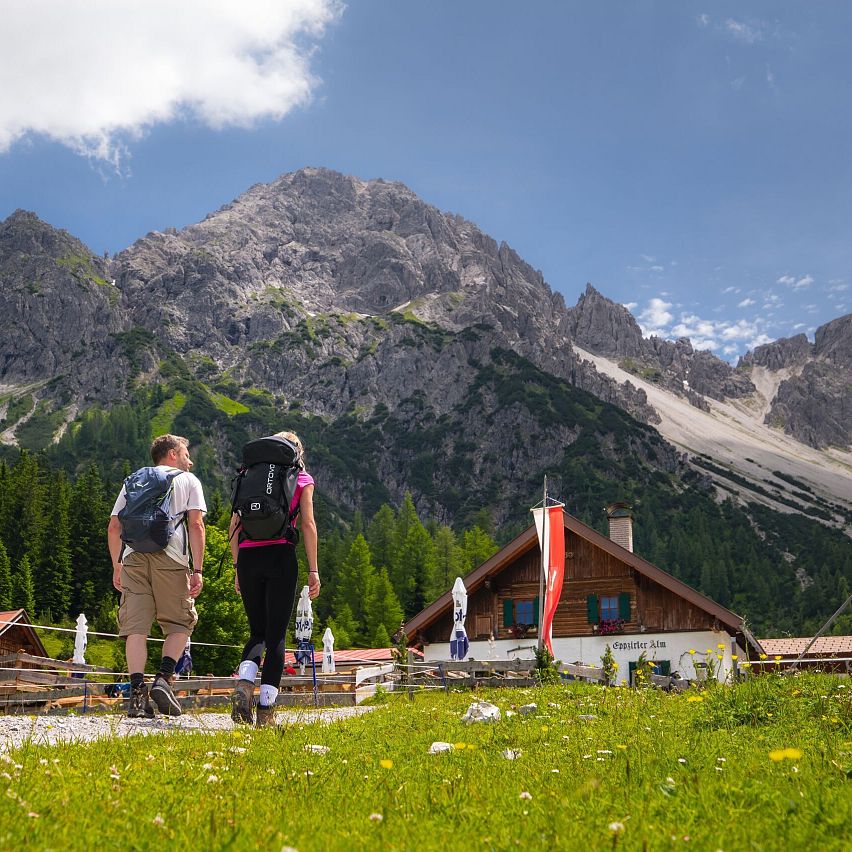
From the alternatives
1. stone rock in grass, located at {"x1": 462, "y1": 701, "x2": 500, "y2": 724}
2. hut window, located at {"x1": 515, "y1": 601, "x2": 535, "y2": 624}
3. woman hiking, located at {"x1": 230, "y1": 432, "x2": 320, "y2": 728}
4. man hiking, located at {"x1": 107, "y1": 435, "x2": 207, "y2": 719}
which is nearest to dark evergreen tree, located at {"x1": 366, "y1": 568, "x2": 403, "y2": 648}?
hut window, located at {"x1": 515, "y1": 601, "x2": 535, "y2": 624}

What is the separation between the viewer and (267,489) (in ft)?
27.2

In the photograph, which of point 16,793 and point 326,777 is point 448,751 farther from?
point 16,793

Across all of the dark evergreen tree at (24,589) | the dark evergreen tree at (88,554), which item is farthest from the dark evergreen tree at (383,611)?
the dark evergreen tree at (24,589)

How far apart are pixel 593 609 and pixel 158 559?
27.0m

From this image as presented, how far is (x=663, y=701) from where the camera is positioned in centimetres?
1145

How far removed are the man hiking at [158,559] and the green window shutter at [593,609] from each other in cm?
2643

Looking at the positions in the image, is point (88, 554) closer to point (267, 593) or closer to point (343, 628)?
point (343, 628)

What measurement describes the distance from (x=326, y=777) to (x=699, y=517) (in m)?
192

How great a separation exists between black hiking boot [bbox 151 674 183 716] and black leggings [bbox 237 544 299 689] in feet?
3.29

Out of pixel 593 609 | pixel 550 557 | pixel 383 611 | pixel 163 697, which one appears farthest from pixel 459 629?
pixel 383 611

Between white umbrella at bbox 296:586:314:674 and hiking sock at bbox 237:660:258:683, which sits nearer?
hiking sock at bbox 237:660:258:683

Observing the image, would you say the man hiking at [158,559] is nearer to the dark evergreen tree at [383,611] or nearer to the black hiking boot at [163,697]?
the black hiking boot at [163,697]

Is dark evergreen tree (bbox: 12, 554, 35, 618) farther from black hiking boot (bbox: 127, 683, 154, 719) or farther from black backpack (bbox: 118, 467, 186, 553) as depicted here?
black backpack (bbox: 118, 467, 186, 553)

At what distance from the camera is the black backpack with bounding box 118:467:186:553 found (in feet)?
27.5
